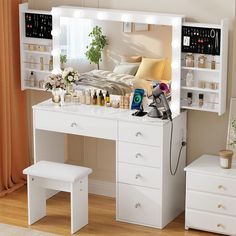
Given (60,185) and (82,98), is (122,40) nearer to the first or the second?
(82,98)

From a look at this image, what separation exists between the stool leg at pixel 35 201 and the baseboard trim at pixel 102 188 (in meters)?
0.64

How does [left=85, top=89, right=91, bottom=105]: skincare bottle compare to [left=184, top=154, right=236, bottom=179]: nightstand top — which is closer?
[left=184, top=154, right=236, bottom=179]: nightstand top

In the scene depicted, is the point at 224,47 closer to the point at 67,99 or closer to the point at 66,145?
the point at 67,99

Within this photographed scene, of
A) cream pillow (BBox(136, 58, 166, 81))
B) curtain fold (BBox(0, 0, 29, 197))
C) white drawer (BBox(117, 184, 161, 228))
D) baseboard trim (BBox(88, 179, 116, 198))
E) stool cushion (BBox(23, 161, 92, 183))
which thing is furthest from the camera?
baseboard trim (BBox(88, 179, 116, 198))

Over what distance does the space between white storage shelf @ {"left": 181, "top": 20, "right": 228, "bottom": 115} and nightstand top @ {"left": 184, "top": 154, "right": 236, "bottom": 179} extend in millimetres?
390

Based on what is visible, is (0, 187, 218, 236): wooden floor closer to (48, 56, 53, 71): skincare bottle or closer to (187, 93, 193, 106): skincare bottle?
(187, 93, 193, 106): skincare bottle

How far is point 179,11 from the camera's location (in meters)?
5.59

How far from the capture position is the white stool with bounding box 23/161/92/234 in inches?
214

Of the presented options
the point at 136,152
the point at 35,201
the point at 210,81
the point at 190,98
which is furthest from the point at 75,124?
the point at 210,81

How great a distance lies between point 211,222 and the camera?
5.43m

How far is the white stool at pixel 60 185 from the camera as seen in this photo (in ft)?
17.8

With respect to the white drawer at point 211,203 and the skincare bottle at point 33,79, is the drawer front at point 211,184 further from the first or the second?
the skincare bottle at point 33,79

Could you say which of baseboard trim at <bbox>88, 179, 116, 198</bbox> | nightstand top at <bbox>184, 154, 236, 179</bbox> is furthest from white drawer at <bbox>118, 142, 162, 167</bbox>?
baseboard trim at <bbox>88, 179, 116, 198</bbox>

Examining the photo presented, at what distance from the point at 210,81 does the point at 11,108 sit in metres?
1.81
